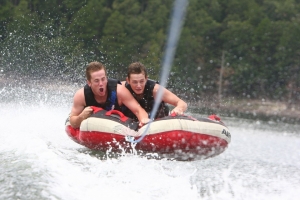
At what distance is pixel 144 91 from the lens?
5.71 m

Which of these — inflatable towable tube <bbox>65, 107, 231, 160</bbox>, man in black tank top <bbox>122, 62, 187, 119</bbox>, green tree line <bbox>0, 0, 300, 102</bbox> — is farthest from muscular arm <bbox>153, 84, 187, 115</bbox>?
green tree line <bbox>0, 0, 300, 102</bbox>

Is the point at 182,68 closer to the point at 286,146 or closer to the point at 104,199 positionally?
the point at 286,146

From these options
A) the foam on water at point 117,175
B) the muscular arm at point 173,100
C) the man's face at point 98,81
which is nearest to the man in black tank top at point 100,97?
the man's face at point 98,81

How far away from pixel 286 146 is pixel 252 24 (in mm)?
35726

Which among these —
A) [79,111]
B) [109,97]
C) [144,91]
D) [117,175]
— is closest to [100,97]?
[109,97]

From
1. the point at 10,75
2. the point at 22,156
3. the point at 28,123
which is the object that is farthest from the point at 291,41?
the point at 22,156

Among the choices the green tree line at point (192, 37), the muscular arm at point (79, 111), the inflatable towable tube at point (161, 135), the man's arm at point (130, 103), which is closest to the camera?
the inflatable towable tube at point (161, 135)

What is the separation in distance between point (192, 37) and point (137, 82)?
3935 centimetres

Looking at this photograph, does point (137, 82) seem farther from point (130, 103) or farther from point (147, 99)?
point (147, 99)

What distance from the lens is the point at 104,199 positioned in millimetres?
3518

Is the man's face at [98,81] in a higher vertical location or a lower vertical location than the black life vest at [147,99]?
higher

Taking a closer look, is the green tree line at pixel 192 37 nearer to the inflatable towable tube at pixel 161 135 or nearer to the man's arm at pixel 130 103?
the man's arm at pixel 130 103

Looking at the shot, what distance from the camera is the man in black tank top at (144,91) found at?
17.6 feet

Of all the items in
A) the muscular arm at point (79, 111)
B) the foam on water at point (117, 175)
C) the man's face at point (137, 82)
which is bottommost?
the foam on water at point (117, 175)
